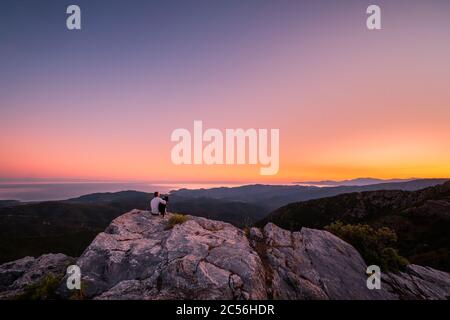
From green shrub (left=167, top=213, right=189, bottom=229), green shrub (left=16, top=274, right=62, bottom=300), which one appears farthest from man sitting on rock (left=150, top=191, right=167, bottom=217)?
green shrub (left=16, top=274, right=62, bottom=300)

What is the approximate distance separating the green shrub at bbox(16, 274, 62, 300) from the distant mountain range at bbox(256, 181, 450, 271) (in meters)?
51.9

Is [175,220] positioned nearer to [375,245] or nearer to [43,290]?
[43,290]

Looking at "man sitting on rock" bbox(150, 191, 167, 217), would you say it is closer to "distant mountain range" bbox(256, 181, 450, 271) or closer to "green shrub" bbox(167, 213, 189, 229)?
"green shrub" bbox(167, 213, 189, 229)

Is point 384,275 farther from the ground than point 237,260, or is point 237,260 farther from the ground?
point 237,260

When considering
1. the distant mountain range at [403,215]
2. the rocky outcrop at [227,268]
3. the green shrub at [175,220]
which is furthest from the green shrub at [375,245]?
the distant mountain range at [403,215]

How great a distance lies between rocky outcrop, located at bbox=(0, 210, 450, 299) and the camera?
32.3ft

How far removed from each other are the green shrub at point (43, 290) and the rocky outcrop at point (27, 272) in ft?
5.22

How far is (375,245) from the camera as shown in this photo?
15.8 m

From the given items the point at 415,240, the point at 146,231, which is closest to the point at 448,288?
the point at 146,231

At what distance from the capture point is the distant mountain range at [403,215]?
55869 millimetres

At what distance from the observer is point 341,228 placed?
1798 cm

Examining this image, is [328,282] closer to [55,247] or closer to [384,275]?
[384,275]
